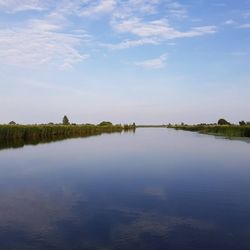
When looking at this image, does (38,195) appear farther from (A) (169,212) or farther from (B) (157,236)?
(B) (157,236)

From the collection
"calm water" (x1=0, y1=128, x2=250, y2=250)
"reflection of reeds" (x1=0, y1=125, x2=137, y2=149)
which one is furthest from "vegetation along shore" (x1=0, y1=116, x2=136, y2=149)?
"calm water" (x1=0, y1=128, x2=250, y2=250)

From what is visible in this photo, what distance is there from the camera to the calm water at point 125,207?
7.18 m

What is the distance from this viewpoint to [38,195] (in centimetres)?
1124

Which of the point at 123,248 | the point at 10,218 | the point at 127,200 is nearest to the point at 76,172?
the point at 127,200

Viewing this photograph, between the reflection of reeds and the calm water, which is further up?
the reflection of reeds

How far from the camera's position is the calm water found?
23.5 feet

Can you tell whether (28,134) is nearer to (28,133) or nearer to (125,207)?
(28,133)

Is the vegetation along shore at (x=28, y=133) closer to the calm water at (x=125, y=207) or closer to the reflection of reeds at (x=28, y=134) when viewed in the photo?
the reflection of reeds at (x=28, y=134)

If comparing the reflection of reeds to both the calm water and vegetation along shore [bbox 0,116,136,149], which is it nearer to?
vegetation along shore [bbox 0,116,136,149]

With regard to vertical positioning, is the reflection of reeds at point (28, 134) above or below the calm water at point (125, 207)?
above

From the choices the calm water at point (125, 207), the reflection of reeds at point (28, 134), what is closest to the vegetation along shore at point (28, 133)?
the reflection of reeds at point (28, 134)

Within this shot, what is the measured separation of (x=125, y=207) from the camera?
9656mm

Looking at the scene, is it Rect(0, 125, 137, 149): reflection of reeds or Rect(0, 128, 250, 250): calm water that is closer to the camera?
Rect(0, 128, 250, 250): calm water

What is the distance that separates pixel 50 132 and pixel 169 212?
149ft
